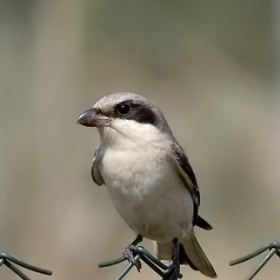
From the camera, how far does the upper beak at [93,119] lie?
229 centimetres

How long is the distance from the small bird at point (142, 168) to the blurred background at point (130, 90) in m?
2.57

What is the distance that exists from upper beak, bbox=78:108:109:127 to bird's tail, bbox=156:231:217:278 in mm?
668

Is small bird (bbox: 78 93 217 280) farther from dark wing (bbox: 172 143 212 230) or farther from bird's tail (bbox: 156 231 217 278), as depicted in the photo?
bird's tail (bbox: 156 231 217 278)

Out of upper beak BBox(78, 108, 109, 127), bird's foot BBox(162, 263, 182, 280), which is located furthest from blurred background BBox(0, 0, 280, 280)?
bird's foot BBox(162, 263, 182, 280)

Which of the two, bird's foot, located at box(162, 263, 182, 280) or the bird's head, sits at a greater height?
the bird's head

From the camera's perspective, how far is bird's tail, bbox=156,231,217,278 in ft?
8.84

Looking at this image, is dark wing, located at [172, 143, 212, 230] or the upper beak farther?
dark wing, located at [172, 143, 212, 230]

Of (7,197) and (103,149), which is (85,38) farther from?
(103,149)

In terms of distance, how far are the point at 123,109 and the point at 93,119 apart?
0.16 meters

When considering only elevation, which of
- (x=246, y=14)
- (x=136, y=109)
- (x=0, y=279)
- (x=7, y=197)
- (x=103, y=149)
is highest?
(x=246, y=14)

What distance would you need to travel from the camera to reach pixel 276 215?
213 inches

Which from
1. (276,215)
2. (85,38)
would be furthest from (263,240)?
(85,38)

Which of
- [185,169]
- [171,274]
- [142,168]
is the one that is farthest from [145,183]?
[171,274]

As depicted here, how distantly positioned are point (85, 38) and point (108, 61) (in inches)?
11.4
